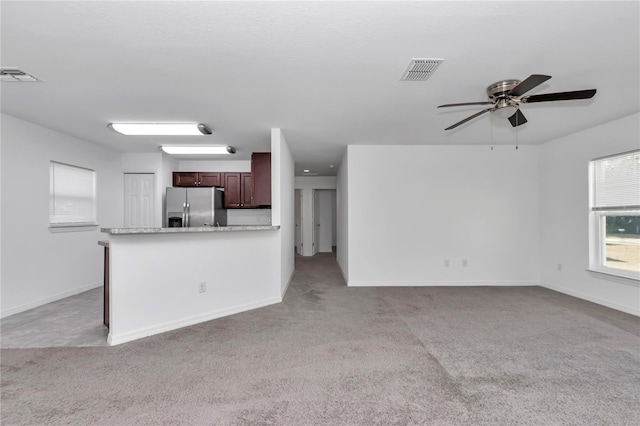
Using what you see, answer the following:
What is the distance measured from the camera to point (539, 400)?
184 centimetres

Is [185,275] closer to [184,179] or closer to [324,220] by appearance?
[184,179]

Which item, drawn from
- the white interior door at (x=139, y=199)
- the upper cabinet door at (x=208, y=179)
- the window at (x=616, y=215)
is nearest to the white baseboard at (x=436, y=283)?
the window at (x=616, y=215)

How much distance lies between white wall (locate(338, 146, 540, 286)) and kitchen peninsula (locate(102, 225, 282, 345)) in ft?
5.89

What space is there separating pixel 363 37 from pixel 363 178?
126 inches

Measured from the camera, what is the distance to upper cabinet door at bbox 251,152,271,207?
4.89m

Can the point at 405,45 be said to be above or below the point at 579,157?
above

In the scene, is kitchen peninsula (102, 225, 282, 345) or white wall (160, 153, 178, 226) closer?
kitchen peninsula (102, 225, 282, 345)

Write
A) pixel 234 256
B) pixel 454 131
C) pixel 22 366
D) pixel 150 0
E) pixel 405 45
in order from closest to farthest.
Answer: pixel 150 0 < pixel 405 45 < pixel 22 366 < pixel 234 256 < pixel 454 131

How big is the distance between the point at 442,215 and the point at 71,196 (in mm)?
6065

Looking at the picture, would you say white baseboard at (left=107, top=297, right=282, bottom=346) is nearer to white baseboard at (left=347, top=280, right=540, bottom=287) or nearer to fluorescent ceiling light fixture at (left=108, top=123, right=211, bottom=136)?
white baseboard at (left=347, top=280, right=540, bottom=287)

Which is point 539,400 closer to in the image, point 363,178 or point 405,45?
point 405,45

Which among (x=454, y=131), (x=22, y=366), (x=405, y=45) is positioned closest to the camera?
(x=405, y=45)

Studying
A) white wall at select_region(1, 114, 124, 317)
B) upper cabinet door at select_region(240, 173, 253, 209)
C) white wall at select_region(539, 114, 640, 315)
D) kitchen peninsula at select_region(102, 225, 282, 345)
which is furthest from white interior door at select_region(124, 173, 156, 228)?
white wall at select_region(539, 114, 640, 315)

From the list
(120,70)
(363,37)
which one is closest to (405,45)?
(363,37)
